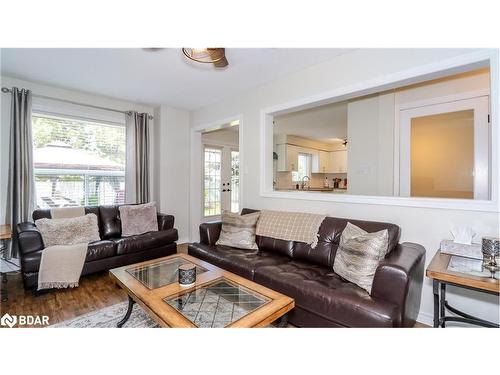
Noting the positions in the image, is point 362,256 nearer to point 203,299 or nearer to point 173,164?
point 203,299

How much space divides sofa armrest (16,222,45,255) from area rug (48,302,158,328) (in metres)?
1.05

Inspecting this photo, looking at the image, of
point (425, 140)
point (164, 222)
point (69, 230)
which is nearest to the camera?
point (69, 230)

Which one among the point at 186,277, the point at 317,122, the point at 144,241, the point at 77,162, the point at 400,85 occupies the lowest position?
the point at 144,241

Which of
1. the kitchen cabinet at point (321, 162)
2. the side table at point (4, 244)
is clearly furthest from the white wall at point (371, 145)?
the side table at point (4, 244)

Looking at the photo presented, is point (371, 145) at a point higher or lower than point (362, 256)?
higher

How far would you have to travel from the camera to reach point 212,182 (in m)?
5.87

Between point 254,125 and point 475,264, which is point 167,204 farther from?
point 475,264

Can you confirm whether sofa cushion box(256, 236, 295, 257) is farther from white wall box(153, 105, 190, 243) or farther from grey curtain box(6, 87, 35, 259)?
grey curtain box(6, 87, 35, 259)

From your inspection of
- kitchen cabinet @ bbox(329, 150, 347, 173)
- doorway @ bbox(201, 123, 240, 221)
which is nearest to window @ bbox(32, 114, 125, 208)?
doorway @ bbox(201, 123, 240, 221)

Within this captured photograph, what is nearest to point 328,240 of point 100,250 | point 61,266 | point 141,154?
point 100,250

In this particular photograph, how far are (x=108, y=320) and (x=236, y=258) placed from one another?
121cm
